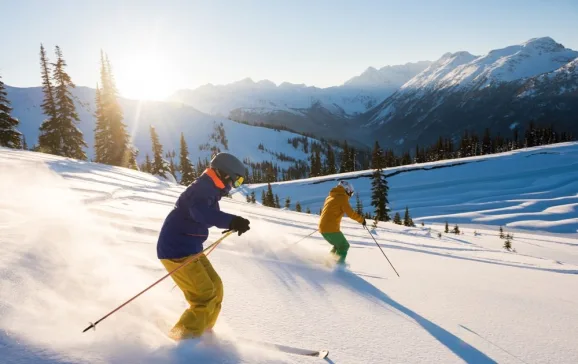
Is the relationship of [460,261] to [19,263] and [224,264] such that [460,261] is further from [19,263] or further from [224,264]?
[19,263]

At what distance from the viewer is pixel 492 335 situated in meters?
3.98

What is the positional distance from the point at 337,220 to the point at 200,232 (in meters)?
4.10

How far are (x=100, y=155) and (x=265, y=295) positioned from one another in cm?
4292

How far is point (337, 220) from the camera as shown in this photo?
7234 mm

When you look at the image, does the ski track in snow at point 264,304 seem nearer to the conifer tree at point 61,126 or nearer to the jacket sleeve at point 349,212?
the jacket sleeve at point 349,212

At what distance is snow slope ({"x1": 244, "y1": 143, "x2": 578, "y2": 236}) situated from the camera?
44.1m

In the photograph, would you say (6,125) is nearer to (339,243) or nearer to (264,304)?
(339,243)

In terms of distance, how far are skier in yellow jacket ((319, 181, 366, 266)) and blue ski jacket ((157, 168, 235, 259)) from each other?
3855mm

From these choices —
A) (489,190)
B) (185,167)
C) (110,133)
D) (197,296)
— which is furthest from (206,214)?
(489,190)

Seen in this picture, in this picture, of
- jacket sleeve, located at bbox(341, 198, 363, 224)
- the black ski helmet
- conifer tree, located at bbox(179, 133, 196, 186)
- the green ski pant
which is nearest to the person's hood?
jacket sleeve, located at bbox(341, 198, 363, 224)

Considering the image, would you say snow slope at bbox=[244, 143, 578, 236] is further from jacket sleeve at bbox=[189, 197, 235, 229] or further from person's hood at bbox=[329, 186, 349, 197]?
jacket sleeve at bbox=[189, 197, 235, 229]

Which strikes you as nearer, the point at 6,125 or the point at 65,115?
the point at 6,125

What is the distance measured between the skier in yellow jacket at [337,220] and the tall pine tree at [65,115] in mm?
38785

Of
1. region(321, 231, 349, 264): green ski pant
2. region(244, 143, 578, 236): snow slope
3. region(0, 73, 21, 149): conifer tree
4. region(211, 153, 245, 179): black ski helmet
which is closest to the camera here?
region(211, 153, 245, 179): black ski helmet
